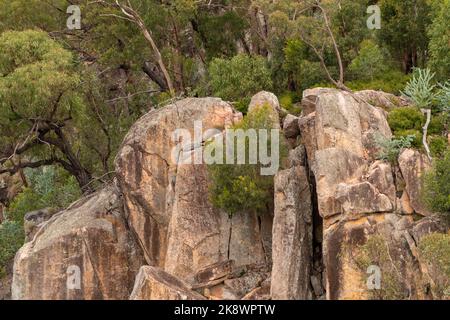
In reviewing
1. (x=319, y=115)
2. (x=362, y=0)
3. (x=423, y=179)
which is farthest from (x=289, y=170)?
(x=362, y=0)

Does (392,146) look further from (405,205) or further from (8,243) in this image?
(8,243)

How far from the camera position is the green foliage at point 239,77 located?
159ft

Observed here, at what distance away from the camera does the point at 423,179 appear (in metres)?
38.4

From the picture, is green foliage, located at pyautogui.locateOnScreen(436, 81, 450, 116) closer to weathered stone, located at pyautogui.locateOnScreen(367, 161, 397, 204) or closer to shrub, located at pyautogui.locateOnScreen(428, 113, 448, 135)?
shrub, located at pyautogui.locateOnScreen(428, 113, 448, 135)

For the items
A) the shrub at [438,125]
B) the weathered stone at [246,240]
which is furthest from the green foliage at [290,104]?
the shrub at [438,125]

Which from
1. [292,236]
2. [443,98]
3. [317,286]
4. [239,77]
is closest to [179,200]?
[292,236]

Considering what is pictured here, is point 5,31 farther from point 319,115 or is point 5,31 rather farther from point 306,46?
point 319,115

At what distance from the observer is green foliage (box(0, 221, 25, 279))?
51.3 metres

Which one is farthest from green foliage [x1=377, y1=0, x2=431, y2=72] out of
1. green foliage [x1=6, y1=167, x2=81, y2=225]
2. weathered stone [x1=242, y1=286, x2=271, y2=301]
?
green foliage [x1=6, y1=167, x2=81, y2=225]

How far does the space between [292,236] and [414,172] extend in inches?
195

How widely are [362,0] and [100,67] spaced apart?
14328mm

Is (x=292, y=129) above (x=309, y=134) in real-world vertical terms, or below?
above

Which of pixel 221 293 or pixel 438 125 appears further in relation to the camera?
pixel 438 125

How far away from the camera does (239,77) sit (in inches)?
1914
